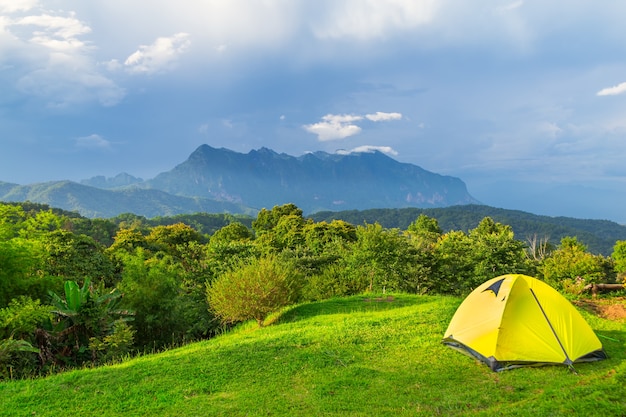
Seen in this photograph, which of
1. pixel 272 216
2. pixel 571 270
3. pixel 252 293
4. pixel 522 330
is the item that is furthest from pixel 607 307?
pixel 272 216

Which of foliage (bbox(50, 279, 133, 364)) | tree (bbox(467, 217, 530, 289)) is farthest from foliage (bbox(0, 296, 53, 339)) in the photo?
tree (bbox(467, 217, 530, 289))

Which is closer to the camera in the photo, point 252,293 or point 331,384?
point 331,384

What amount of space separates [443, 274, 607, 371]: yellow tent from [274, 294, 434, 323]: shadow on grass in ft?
20.9

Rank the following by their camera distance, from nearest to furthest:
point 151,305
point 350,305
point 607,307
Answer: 1. point 607,307
2. point 350,305
3. point 151,305

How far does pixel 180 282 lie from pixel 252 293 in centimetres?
1049

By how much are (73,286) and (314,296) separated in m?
11.7

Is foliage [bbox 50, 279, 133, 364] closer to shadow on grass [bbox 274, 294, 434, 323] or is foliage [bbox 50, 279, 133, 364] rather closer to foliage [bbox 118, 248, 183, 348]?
foliage [bbox 118, 248, 183, 348]

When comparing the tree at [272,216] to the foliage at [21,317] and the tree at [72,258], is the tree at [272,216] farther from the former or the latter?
the foliage at [21,317]

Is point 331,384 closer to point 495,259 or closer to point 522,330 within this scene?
point 522,330

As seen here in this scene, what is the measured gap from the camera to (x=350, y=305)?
18016mm

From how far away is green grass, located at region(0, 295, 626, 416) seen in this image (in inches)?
279

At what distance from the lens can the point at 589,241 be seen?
141m

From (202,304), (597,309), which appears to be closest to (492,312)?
(597,309)

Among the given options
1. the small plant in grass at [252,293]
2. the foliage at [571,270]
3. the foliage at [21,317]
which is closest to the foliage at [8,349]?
the foliage at [21,317]
